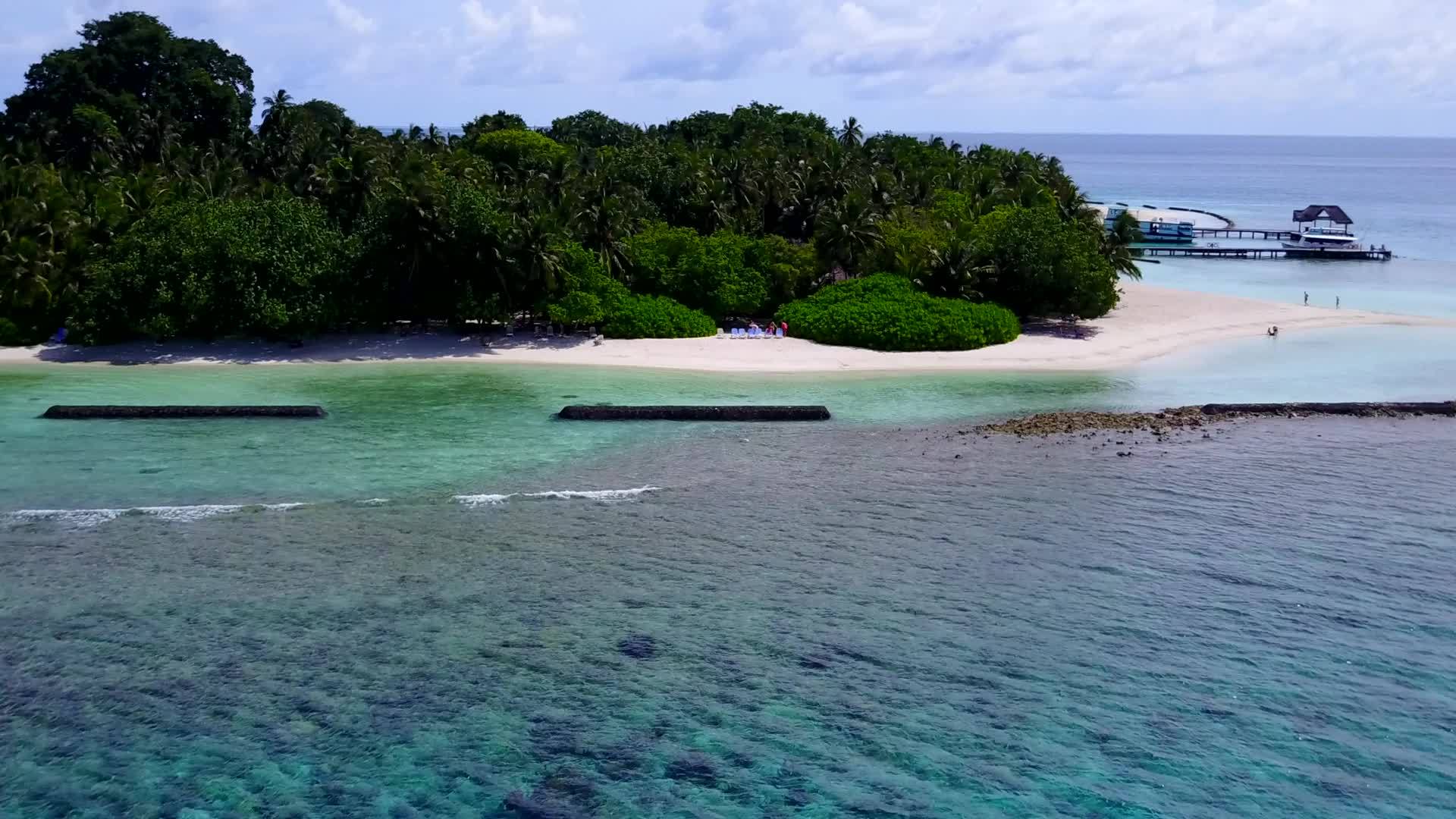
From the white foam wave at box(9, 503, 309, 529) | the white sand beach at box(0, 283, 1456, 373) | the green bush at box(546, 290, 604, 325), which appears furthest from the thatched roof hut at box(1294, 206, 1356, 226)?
the white foam wave at box(9, 503, 309, 529)

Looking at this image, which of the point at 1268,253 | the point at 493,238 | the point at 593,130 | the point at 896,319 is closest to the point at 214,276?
the point at 493,238

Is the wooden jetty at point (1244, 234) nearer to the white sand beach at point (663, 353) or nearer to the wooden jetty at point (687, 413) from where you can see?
the white sand beach at point (663, 353)

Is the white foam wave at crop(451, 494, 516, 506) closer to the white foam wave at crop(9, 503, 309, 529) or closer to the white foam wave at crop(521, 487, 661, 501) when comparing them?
the white foam wave at crop(521, 487, 661, 501)

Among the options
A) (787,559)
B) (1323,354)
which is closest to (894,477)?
(787,559)

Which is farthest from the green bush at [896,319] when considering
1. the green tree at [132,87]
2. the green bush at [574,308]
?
the green tree at [132,87]

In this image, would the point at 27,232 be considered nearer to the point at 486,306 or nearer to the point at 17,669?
the point at 486,306

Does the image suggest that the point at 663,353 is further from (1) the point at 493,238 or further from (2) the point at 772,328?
(1) the point at 493,238
